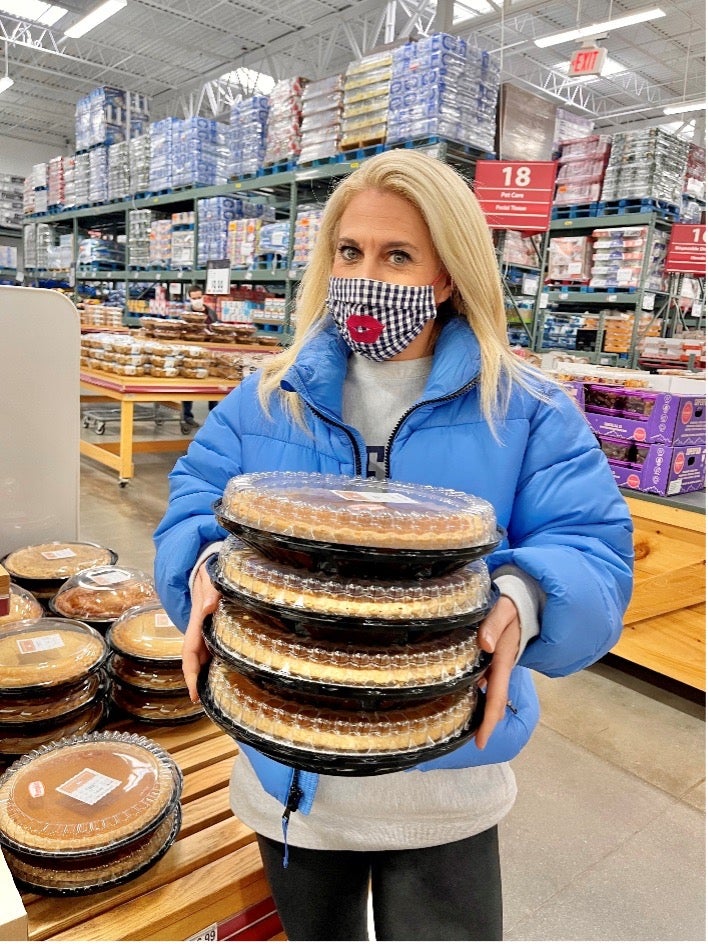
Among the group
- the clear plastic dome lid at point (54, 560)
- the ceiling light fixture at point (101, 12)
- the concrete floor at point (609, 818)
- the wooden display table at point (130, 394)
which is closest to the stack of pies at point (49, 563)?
the clear plastic dome lid at point (54, 560)

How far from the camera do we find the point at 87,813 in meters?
1.20

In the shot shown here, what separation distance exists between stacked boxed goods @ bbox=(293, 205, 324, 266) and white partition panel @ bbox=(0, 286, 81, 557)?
4663 millimetres

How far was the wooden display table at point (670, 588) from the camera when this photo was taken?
2812 mm

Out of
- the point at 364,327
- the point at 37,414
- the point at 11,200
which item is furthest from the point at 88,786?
the point at 11,200

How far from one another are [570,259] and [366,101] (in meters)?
3.26

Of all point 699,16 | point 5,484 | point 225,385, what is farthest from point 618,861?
point 699,16

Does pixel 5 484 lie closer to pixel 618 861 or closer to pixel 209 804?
pixel 209 804

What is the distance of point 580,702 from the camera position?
285 cm

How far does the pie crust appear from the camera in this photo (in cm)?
74

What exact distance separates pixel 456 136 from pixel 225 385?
276 centimetres

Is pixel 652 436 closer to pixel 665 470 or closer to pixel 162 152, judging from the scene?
pixel 665 470

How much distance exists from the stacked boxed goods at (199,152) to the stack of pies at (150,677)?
7.78 meters

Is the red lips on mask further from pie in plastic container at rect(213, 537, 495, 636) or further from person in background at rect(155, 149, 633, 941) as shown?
pie in plastic container at rect(213, 537, 495, 636)

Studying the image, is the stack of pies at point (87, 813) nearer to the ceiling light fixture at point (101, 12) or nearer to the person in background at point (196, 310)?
the person in background at point (196, 310)
